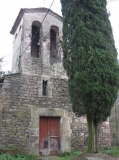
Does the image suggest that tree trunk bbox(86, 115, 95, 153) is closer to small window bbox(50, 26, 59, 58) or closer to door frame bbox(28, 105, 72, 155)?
door frame bbox(28, 105, 72, 155)

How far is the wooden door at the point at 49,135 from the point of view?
9523mm

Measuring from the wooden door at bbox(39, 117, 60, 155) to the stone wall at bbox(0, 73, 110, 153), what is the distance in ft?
0.87

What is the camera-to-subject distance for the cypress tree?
7004mm

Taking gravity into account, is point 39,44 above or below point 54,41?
below

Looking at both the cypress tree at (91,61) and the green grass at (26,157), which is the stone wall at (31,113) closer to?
the green grass at (26,157)

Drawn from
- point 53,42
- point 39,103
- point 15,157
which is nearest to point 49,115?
point 39,103

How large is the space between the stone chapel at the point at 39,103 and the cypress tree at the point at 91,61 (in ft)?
8.04

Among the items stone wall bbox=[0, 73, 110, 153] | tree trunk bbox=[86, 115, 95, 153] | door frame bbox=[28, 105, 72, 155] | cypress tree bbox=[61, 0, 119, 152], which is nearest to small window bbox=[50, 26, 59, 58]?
stone wall bbox=[0, 73, 110, 153]

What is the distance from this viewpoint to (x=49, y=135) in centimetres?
970

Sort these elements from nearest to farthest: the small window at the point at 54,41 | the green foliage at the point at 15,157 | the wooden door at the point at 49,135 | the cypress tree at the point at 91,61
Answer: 1. the cypress tree at the point at 91,61
2. the green foliage at the point at 15,157
3. the wooden door at the point at 49,135
4. the small window at the point at 54,41

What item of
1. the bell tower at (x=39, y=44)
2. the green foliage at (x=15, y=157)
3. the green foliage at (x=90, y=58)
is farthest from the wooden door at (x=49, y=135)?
the green foliage at (x=90, y=58)

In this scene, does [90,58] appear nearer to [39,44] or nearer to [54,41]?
[39,44]

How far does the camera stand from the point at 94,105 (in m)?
6.91

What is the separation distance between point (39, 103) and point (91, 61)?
3.47 meters
